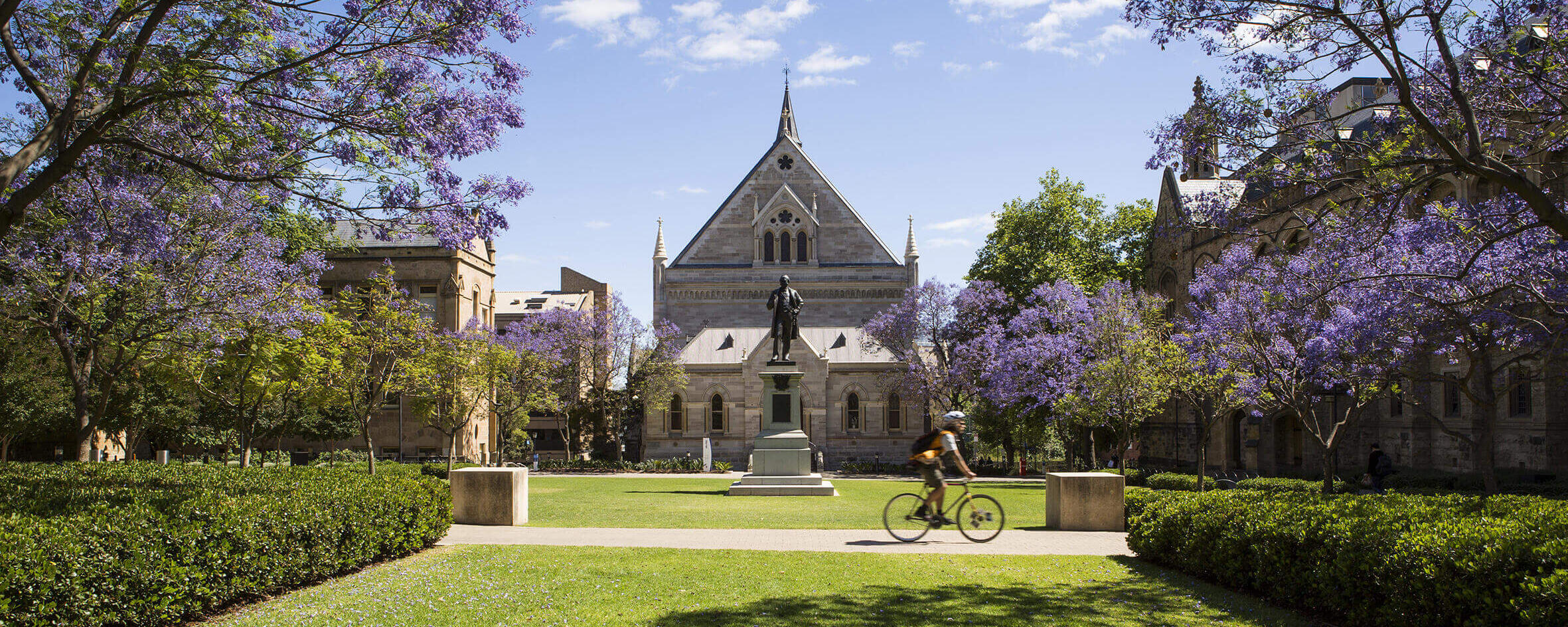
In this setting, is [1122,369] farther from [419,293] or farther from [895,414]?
[419,293]

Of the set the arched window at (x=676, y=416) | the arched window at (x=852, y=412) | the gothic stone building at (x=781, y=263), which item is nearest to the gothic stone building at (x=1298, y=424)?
the arched window at (x=852, y=412)

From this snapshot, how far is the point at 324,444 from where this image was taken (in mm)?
53938

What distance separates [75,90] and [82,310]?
12904mm

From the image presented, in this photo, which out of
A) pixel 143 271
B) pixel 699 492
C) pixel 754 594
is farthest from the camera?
pixel 699 492

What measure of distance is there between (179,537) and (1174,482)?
25.4 m

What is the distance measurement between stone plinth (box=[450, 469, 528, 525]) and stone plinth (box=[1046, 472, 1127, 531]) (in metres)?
9.07

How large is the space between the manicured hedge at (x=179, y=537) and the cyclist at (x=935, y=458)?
6.51 m

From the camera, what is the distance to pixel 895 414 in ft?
173

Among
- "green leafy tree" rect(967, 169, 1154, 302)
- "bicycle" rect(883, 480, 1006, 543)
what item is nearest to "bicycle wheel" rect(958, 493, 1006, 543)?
"bicycle" rect(883, 480, 1006, 543)

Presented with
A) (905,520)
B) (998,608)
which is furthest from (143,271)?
(998,608)

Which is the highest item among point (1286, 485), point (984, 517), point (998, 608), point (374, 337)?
point (374, 337)

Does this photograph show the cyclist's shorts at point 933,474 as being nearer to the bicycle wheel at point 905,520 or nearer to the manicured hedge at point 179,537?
the bicycle wheel at point 905,520

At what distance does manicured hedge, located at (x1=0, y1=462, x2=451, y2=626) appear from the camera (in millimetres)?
7555

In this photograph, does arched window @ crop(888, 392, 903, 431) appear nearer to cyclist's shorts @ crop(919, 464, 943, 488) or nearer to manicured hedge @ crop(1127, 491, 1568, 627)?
cyclist's shorts @ crop(919, 464, 943, 488)
